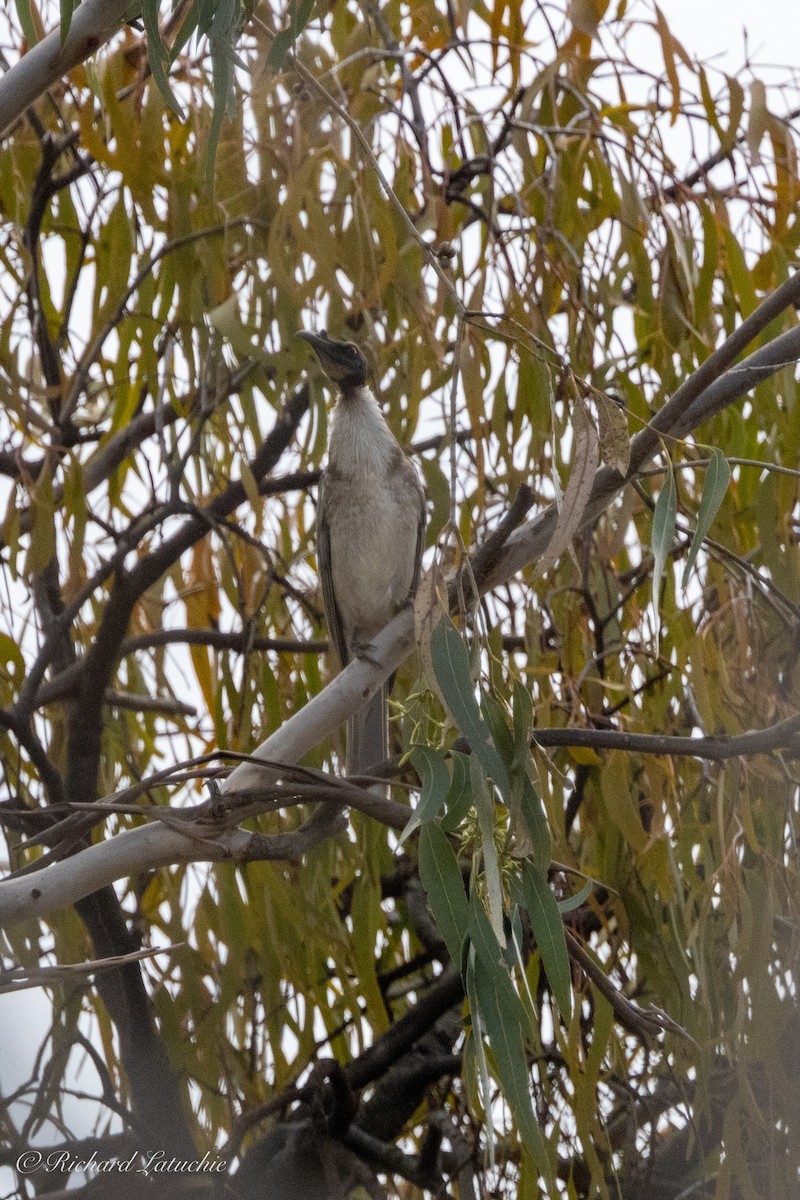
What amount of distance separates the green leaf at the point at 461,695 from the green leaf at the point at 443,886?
5.6 inches

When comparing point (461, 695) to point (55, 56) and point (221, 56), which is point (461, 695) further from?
point (55, 56)

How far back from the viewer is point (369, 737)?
3293mm

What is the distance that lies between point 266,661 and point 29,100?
1.25m

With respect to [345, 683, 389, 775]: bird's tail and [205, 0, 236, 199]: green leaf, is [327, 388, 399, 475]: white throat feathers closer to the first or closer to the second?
[345, 683, 389, 775]: bird's tail

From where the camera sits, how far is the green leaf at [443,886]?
1.54m

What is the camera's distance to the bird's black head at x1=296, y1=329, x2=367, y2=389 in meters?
3.11

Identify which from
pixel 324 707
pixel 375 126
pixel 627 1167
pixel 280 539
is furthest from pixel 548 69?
pixel 627 1167

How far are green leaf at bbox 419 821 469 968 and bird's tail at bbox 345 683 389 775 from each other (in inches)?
64.4

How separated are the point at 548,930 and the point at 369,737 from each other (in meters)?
1.74

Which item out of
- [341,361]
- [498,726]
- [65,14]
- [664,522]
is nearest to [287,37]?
[65,14]

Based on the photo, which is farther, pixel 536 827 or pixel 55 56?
pixel 55 56

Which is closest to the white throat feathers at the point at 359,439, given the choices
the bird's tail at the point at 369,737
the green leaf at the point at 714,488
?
the bird's tail at the point at 369,737

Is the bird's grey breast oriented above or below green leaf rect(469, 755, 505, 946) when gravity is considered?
above

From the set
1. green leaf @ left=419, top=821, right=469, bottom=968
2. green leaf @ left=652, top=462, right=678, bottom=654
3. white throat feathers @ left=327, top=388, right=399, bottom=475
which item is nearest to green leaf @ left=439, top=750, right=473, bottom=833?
green leaf @ left=419, top=821, right=469, bottom=968
